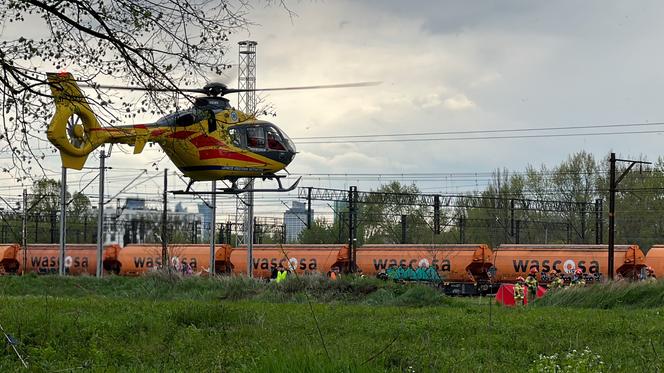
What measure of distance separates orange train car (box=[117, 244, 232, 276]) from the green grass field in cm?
3441

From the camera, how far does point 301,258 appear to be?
49.8 metres

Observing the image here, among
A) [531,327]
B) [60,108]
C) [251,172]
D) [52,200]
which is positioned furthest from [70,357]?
[52,200]

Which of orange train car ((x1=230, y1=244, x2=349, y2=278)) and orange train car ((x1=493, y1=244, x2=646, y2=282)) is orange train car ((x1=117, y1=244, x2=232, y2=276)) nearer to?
orange train car ((x1=230, y1=244, x2=349, y2=278))

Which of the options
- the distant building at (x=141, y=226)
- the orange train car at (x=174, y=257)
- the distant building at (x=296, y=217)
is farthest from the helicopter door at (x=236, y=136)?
the orange train car at (x=174, y=257)

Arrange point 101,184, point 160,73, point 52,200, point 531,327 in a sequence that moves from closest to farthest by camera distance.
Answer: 1. point 160,73
2. point 531,327
3. point 101,184
4. point 52,200

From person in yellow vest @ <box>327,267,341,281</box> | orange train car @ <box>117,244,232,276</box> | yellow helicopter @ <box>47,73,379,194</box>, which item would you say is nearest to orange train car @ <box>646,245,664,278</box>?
person in yellow vest @ <box>327,267,341,281</box>

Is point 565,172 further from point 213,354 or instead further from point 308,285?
point 213,354

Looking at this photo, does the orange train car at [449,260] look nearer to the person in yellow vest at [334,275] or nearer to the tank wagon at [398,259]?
the tank wagon at [398,259]

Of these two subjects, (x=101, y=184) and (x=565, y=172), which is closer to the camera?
(x=101, y=184)

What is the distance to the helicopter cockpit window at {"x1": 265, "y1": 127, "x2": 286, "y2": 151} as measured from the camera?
80.2ft

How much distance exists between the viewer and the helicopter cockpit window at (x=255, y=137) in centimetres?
2408

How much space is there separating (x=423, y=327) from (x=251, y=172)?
1173cm

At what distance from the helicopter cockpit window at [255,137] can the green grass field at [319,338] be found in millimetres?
7388

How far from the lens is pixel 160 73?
39.1 ft
